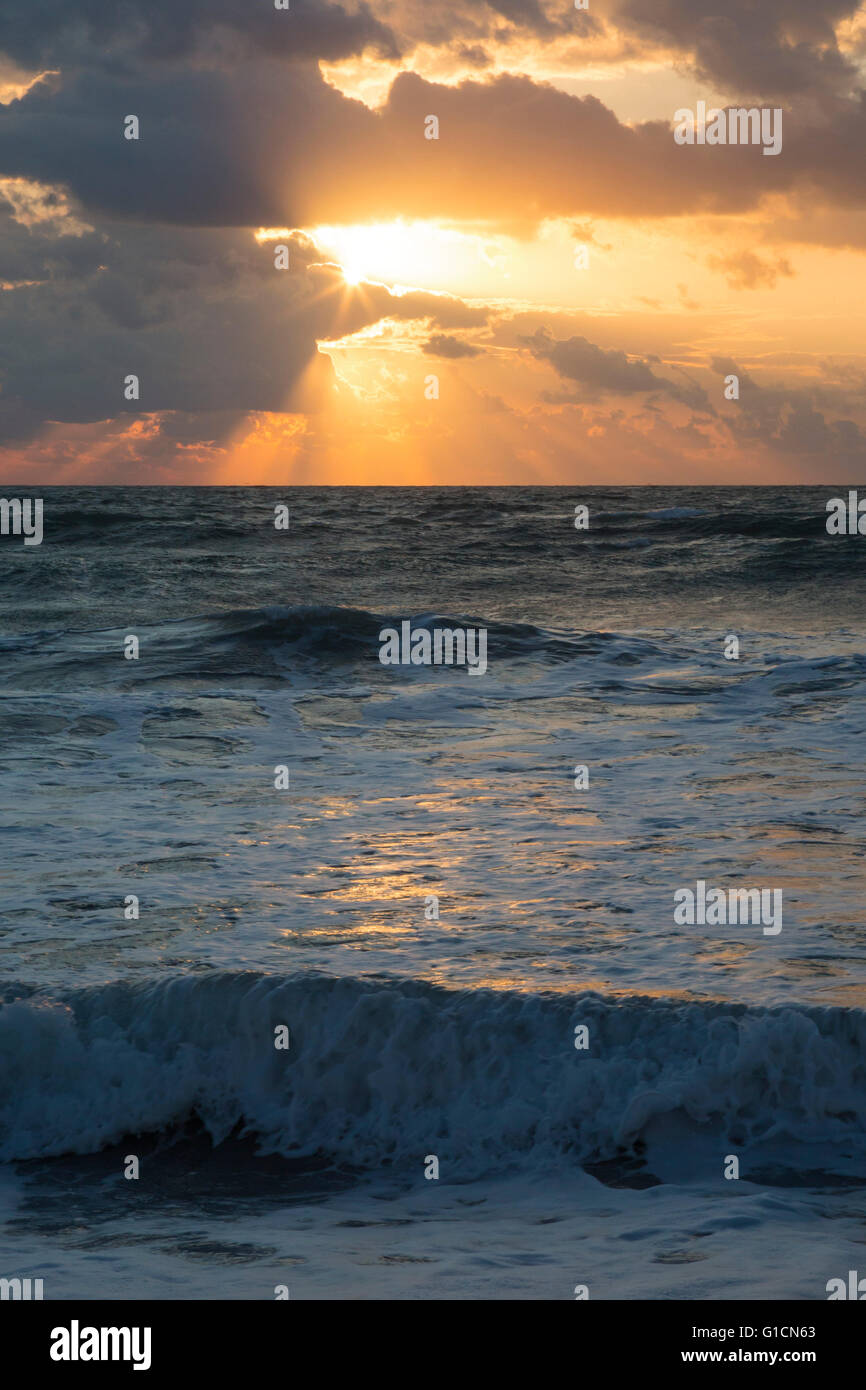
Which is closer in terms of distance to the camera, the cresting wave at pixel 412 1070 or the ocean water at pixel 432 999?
the ocean water at pixel 432 999

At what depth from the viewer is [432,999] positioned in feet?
21.9

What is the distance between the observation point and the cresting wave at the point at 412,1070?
604cm

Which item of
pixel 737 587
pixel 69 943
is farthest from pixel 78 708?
pixel 737 587

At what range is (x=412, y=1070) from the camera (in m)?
6.38

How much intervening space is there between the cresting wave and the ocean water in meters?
0.02

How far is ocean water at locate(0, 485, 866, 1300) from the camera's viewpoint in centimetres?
511

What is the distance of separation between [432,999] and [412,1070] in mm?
438

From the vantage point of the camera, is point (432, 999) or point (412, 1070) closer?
point (412, 1070)

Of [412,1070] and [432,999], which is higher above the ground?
[432,999]

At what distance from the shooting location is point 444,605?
98.9ft

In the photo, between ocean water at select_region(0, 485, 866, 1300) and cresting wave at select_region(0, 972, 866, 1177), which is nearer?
ocean water at select_region(0, 485, 866, 1300)

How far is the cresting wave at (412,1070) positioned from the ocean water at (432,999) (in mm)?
17
